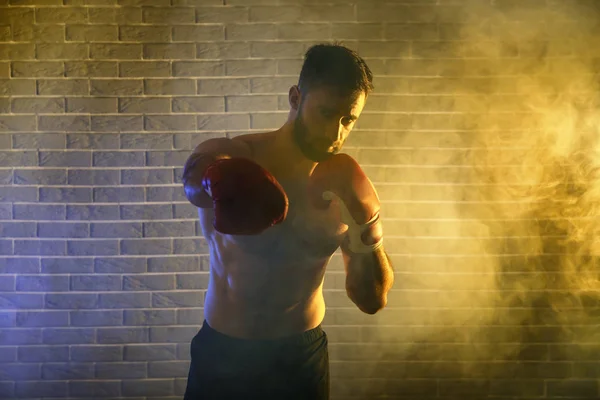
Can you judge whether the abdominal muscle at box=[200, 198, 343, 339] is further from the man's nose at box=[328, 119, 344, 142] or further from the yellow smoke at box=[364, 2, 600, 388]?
the yellow smoke at box=[364, 2, 600, 388]

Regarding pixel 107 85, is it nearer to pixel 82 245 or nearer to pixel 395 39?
pixel 82 245

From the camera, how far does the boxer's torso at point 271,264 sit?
4.98 ft

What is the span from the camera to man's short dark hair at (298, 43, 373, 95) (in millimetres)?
1472

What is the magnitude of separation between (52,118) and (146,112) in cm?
46

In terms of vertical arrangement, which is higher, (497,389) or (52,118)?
(52,118)

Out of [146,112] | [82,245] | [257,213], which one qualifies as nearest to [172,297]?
[82,245]

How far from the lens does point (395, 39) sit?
7.54ft

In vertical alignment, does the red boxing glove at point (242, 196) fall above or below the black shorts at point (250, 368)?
above

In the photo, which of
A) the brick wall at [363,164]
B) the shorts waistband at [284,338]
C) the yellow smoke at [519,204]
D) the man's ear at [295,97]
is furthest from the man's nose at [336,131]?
the yellow smoke at [519,204]

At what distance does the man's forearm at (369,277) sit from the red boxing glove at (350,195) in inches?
2.1

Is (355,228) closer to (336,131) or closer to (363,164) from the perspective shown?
(336,131)

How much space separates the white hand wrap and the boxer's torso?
0.10 ft

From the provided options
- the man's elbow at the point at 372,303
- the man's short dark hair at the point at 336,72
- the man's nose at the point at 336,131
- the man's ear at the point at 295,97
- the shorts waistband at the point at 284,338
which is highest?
the man's short dark hair at the point at 336,72

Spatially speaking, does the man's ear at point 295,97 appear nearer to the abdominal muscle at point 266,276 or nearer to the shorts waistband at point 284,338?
the abdominal muscle at point 266,276
